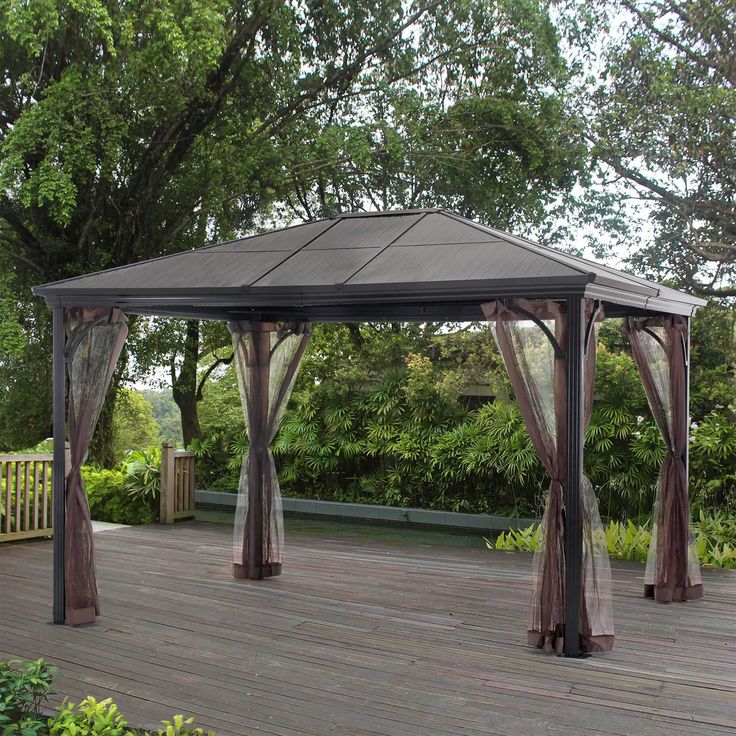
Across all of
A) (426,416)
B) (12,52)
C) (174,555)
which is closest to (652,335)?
(174,555)

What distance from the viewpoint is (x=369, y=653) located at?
4.83 metres

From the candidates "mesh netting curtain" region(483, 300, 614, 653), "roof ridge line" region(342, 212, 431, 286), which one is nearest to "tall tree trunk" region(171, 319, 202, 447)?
"roof ridge line" region(342, 212, 431, 286)

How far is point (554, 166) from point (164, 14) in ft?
20.2

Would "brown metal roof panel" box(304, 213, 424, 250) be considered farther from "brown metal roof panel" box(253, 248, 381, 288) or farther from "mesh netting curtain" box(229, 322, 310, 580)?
"mesh netting curtain" box(229, 322, 310, 580)

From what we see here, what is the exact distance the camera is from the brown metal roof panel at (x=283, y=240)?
240 inches

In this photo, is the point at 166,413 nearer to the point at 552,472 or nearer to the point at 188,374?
the point at 188,374

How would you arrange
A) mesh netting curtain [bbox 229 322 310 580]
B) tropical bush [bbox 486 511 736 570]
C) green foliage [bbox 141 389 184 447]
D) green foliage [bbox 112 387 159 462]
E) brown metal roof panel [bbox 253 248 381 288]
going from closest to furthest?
brown metal roof panel [bbox 253 248 381 288], mesh netting curtain [bbox 229 322 310 580], tropical bush [bbox 486 511 736 570], green foliage [bbox 112 387 159 462], green foliage [bbox 141 389 184 447]

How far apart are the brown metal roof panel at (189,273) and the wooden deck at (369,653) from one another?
2.20 meters

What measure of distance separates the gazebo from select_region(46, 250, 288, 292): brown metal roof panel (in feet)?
0.06

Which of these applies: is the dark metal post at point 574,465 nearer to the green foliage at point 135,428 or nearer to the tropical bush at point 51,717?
the tropical bush at point 51,717

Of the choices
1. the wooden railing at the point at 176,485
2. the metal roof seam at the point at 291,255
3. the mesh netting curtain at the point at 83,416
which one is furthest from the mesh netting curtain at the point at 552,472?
the wooden railing at the point at 176,485

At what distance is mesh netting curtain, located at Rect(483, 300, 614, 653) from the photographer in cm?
481

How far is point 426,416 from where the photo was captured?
11.4m

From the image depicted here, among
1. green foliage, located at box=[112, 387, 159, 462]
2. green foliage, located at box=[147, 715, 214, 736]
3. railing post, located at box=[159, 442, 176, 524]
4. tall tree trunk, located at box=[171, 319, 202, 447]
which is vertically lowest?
green foliage, located at box=[147, 715, 214, 736]
